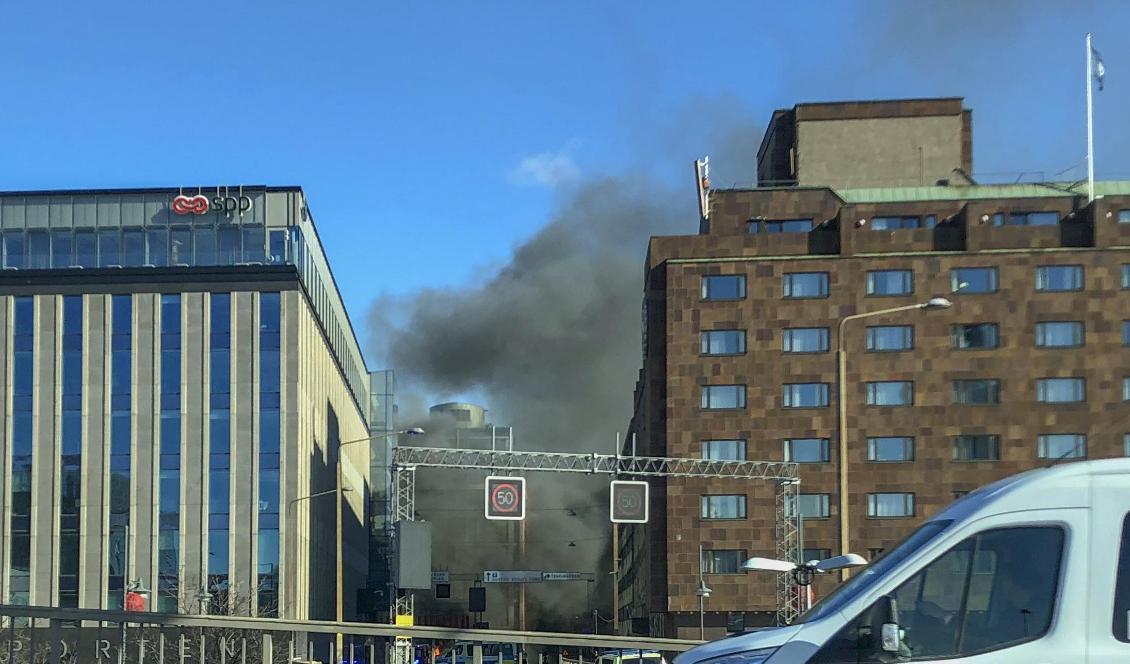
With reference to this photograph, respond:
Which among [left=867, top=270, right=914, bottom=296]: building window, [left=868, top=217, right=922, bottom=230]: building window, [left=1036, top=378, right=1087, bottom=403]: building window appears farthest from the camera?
[left=868, top=217, right=922, bottom=230]: building window

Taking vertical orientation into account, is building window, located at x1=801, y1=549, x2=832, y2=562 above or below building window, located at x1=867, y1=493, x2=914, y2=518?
below

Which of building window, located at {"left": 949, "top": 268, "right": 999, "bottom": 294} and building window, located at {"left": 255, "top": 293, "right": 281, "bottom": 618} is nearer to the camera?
building window, located at {"left": 255, "top": 293, "right": 281, "bottom": 618}

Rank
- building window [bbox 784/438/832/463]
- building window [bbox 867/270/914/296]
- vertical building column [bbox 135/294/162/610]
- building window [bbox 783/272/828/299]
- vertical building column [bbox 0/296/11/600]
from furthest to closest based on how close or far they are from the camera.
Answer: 1. building window [bbox 783/272/828/299]
2. building window [bbox 867/270/914/296]
3. vertical building column [bbox 0/296/11/600]
4. building window [bbox 784/438/832/463]
5. vertical building column [bbox 135/294/162/610]

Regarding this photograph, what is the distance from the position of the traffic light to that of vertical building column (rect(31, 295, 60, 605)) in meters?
30.7

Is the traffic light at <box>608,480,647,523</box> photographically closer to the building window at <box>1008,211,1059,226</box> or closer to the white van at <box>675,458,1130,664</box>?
the building window at <box>1008,211,1059,226</box>

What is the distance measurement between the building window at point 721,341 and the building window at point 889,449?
24.4 ft

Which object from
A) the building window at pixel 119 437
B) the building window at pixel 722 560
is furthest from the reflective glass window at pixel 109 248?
the building window at pixel 722 560

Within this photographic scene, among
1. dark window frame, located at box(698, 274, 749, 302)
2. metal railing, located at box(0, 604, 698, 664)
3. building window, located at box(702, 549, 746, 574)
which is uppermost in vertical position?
dark window frame, located at box(698, 274, 749, 302)

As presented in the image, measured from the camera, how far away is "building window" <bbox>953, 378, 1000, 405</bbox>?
211 feet

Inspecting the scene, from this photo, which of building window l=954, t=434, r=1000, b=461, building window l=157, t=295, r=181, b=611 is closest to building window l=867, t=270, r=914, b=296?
building window l=954, t=434, r=1000, b=461

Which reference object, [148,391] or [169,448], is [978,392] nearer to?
[169,448]

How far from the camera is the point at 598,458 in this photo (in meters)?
52.1

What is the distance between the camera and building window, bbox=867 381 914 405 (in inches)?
2539

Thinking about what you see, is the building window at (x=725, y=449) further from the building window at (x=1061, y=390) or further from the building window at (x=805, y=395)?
the building window at (x=1061, y=390)
